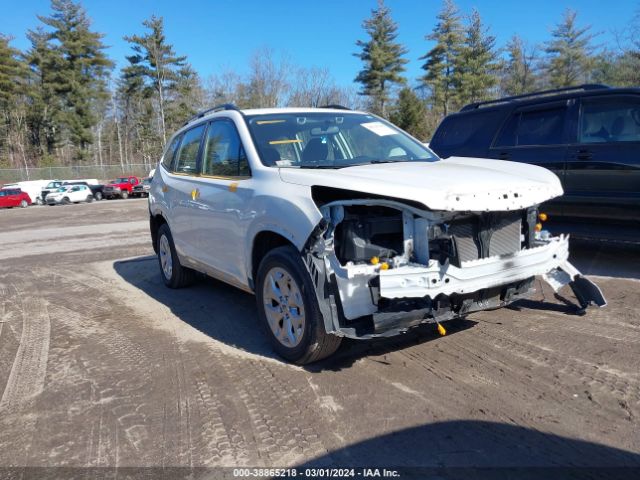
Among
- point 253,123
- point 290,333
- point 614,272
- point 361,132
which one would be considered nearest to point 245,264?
point 290,333

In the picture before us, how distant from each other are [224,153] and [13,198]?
3430 cm

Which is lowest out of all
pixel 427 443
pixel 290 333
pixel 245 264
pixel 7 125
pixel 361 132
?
pixel 427 443

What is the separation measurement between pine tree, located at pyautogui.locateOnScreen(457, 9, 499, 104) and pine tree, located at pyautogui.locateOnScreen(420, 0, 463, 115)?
23.7 inches

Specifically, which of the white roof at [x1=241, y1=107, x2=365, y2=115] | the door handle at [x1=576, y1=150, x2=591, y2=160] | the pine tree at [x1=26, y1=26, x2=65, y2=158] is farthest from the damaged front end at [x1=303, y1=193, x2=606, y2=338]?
the pine tree at [x1=26, y1=26, x2=65, y2=158]

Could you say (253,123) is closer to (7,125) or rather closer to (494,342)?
(494,342)

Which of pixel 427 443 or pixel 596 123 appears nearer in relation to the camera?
pixel 427 443

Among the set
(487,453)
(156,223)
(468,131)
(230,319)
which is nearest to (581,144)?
(468,131)

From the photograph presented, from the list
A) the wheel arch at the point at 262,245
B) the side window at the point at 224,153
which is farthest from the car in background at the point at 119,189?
the wheel arch at the point at 262,245

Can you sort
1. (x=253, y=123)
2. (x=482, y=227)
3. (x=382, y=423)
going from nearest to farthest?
(x=382, y=423)
(x=482, y=227)
(x=253, y=123)

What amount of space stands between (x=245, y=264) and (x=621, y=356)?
290 centimetres

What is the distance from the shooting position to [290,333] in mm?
3773

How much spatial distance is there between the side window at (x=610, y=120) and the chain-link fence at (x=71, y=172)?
168ft

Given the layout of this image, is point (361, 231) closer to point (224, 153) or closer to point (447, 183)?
point (447, 183)

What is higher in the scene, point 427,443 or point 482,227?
point 482,227
